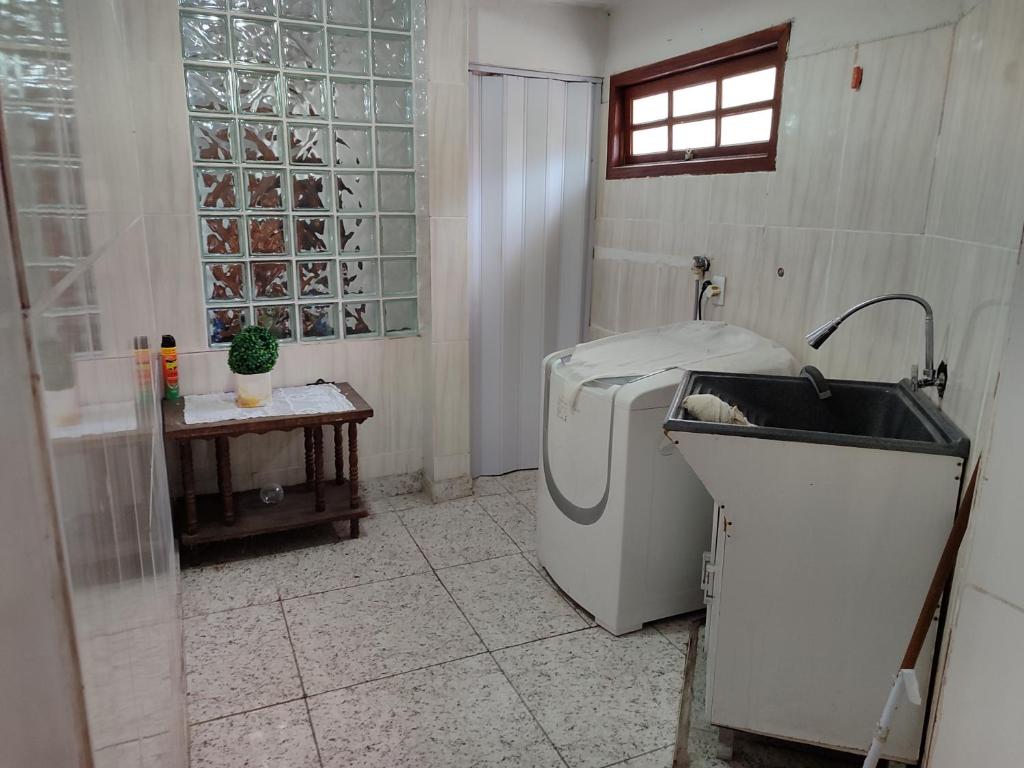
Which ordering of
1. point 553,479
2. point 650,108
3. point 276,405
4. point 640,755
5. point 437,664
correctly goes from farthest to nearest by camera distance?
point 650,108 < point 276,405 < point 553,479 < point 437,664 < point 640,755

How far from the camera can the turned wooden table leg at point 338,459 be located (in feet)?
9.76

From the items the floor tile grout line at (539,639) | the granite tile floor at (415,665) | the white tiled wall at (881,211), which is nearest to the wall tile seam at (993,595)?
the white tiled wall at (881,211)

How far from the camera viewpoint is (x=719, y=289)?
2736 mm

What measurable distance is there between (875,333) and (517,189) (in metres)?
1.84

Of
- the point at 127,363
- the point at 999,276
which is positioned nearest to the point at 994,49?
the point at 999,276

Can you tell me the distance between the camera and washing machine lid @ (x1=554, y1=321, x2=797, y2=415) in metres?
2.20

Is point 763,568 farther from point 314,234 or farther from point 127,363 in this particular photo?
point 314,234

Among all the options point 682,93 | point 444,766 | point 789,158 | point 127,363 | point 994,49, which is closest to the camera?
point 127,363

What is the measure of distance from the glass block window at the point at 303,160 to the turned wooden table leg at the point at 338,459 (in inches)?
17.7

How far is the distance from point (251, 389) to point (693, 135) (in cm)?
209

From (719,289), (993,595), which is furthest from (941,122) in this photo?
(993,595)

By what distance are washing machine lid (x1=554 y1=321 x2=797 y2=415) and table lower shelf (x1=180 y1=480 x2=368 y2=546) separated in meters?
1.14

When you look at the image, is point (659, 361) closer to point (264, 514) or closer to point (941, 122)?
point (941, 122)

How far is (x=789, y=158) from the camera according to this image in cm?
238
